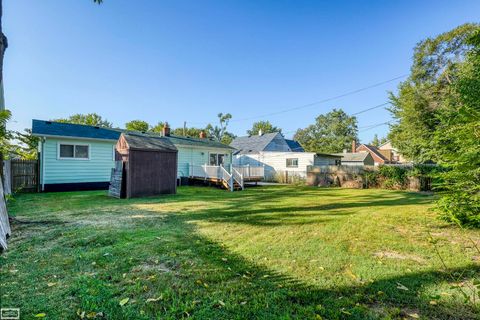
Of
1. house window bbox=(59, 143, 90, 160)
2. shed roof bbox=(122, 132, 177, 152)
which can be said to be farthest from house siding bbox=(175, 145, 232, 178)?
house window bbox=(59, 143, 90, 160)

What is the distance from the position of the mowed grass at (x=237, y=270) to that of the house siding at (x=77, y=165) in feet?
25.0

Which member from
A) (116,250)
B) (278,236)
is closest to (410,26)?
(278,236)

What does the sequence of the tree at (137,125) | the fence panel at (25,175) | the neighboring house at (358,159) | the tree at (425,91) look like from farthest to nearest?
the tree at (137,125) < the neighboring house at (358,159) < the tree at (425,91) < the fence panel at (25,175)

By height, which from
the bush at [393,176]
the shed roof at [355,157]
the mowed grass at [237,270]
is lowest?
the mowed grass at [237,270]

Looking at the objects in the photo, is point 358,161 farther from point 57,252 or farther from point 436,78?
point 57,252

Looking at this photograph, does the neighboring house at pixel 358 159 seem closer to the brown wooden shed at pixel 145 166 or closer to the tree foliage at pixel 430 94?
the tree foliage at pixel 430 94

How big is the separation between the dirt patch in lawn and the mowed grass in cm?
1

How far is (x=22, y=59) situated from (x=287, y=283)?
13645 millimetres

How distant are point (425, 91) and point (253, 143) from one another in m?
16.3

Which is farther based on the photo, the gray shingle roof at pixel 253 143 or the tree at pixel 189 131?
the tree at pixel 189 131

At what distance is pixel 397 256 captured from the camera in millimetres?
3682

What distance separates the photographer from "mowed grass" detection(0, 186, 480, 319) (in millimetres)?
2229

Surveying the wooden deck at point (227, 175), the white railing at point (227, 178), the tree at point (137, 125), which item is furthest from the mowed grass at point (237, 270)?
the tree at point (137, 125)

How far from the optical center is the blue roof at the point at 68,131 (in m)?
12.0
